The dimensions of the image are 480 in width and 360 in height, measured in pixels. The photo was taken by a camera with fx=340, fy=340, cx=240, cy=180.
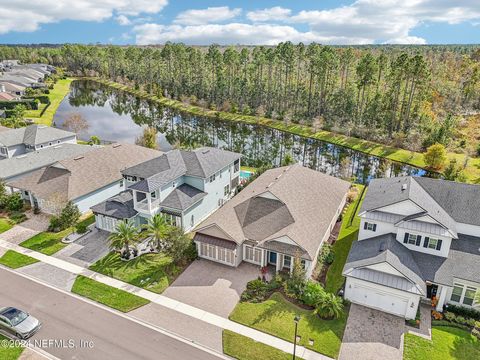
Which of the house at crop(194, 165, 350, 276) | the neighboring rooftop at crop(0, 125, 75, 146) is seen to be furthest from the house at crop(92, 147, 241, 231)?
the neighboring rooftop at crop(0, 125, 75, 146)

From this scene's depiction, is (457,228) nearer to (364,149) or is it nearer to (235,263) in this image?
(235,263)

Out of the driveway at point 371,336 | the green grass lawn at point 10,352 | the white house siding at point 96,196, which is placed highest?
the white house siding at point 96,196

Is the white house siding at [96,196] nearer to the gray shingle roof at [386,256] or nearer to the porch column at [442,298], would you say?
the gray shingle roof at [386,256]

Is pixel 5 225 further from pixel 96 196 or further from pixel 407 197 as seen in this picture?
pixel 407 197

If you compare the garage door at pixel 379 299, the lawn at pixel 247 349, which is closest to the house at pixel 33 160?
the lawn at pixel 247 349

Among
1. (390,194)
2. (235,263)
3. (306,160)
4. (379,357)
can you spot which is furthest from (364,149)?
(379,357)

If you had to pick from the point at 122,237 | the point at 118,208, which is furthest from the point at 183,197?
the point at 122,237
